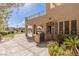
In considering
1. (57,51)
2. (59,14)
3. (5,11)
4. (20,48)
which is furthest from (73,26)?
(5,11)

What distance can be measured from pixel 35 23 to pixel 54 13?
1.74ft

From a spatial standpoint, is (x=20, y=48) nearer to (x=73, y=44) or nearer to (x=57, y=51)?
(x=57, y=51)

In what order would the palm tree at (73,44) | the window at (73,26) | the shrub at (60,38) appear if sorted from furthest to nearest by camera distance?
the window at (73,26) < the shrub at (60,38) < the palm tree at (73,44)

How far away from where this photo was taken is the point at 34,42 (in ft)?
15.5

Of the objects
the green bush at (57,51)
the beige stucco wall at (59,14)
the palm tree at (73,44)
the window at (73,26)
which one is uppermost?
the beige stucco wall at (59,14)

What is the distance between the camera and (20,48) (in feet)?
15.2

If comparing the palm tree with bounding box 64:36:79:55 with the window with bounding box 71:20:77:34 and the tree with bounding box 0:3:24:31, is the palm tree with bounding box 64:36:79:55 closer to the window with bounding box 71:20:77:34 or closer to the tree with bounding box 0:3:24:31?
the window with bounding box 71:20:77:34

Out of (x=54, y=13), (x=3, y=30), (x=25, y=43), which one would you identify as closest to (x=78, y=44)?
(x=54, y=13)

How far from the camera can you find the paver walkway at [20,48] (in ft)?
14.9

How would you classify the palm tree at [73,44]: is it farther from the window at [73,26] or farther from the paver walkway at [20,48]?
the paver walkway at [20,48]

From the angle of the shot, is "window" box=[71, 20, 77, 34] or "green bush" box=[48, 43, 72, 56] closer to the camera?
"green bush" box=[48, 43, 72, 56]

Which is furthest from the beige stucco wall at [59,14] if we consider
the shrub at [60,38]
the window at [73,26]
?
the shrub at [60,38]

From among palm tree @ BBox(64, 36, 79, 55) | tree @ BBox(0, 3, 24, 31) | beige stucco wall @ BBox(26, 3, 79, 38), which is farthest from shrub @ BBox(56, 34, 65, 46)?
tree @ BBox(0, 3, 24, 31)

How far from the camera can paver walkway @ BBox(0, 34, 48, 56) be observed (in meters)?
4.54
